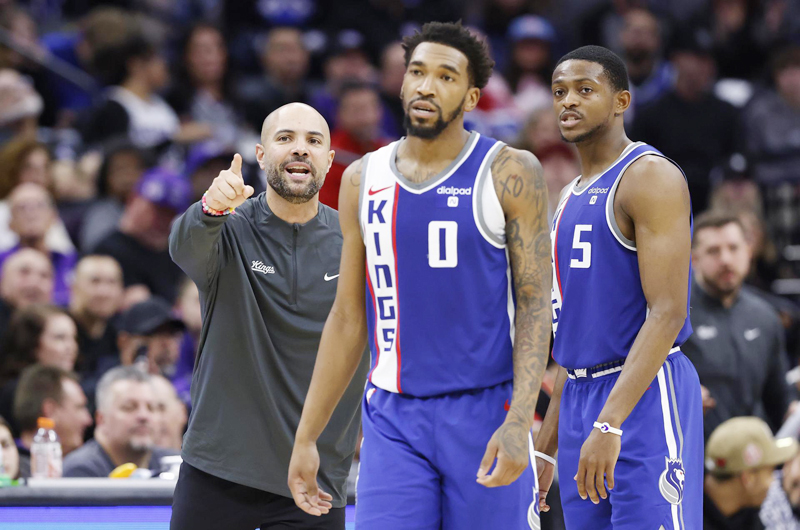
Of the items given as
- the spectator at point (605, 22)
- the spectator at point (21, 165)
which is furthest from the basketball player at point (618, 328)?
the spectator at point (605, 22)

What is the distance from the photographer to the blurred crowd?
23.9 ft

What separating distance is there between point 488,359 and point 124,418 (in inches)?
137

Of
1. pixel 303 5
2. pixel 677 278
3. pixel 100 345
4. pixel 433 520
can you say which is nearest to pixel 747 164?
pixel 303 5

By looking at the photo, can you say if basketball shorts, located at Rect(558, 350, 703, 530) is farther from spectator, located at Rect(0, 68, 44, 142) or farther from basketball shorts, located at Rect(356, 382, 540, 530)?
spectator, located at Rect(0, 68, 44, 142)

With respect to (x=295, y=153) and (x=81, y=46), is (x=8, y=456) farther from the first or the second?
(x=81, y=46)

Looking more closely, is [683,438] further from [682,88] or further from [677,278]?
[682,88]

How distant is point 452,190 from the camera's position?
3732 mm

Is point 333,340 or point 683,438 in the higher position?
point 333,340

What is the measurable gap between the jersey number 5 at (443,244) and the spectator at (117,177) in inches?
250

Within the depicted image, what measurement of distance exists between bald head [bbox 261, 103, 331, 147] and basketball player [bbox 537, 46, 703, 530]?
1011 mm

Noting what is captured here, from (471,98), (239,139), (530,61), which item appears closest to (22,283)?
(239,139)

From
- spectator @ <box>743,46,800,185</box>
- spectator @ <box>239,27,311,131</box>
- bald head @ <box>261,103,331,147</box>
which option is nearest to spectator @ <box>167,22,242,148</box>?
spectator @ <box>239,27,311,131</box>

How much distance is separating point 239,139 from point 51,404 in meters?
5.01

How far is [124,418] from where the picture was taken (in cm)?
656
